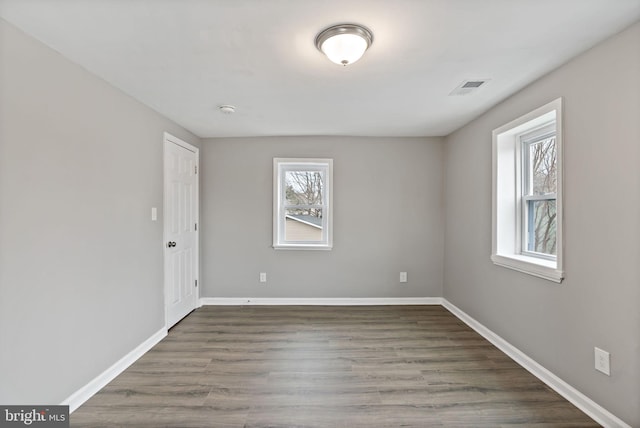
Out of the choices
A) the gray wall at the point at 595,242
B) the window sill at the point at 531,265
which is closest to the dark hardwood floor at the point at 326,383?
the gray wall at the point at 595,242

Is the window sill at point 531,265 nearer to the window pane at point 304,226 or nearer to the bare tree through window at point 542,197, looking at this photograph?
the bare tree through window at point 542,197

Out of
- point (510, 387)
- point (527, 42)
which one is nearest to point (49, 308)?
point (510, 387)

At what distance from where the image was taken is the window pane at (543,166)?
2.39 metres

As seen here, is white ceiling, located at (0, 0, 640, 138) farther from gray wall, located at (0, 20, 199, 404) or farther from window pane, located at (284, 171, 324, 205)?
window pane, located at (284, 171, 324, 205)

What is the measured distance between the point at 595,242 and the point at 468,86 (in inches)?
55.4

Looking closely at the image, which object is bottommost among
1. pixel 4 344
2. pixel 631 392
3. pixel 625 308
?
pixel 631 392

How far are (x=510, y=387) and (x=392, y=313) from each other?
1.59 metres

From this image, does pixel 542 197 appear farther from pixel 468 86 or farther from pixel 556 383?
pixel 556 383

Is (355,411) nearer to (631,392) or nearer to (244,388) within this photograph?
(244,388)

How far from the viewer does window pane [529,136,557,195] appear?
239 centimetres

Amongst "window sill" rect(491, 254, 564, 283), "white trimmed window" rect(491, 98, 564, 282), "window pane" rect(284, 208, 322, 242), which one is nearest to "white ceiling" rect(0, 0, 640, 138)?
"white trimmed window" rect(491, 98, 564, 282)

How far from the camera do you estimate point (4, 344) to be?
4.95 ft

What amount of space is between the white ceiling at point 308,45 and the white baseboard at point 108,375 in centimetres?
219
